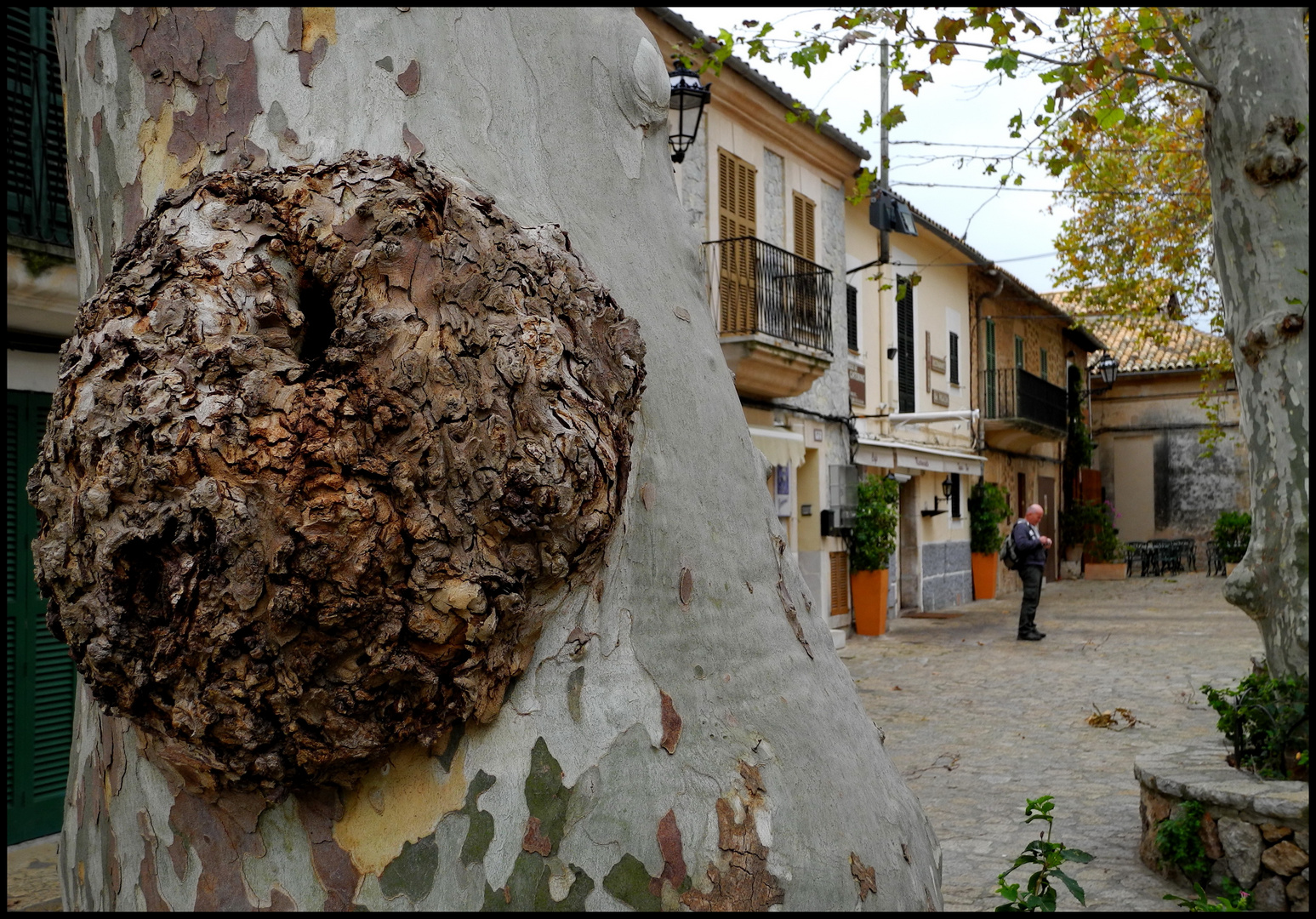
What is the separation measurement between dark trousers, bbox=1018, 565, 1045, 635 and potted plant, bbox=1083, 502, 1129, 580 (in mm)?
13309

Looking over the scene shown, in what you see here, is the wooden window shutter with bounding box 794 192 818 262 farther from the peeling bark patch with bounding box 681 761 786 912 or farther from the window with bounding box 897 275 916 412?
the peeling bark patch with bounding box 681 761 786 912

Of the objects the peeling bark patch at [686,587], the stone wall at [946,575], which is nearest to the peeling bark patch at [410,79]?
the peeling bark patch at [686,587]

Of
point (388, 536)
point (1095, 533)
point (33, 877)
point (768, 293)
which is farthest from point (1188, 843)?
point (1095, 533)

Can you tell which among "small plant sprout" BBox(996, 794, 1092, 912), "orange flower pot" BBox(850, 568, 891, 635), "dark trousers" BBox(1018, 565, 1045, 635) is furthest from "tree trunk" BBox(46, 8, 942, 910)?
"orange flower pot" BBox(850, 568, 891, 635)

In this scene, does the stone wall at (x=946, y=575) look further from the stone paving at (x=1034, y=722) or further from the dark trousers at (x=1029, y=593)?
the dark trousers at (x=1029, y=593)

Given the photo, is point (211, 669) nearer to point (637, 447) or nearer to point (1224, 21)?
point (637, 447)

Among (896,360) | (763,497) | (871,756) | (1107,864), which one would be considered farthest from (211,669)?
(896,360)

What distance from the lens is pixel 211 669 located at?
1.18 metres

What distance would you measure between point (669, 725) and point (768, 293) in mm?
11854

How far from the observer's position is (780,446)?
12.2 metres

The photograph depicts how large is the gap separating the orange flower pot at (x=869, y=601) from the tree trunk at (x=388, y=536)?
45.4ft

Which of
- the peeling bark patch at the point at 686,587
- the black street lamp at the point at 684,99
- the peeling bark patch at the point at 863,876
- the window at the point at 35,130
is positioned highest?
the black street lamp at the point at 684,99

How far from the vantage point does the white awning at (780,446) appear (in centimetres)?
1195

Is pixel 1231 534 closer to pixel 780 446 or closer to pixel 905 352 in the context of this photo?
pixel 905 352
